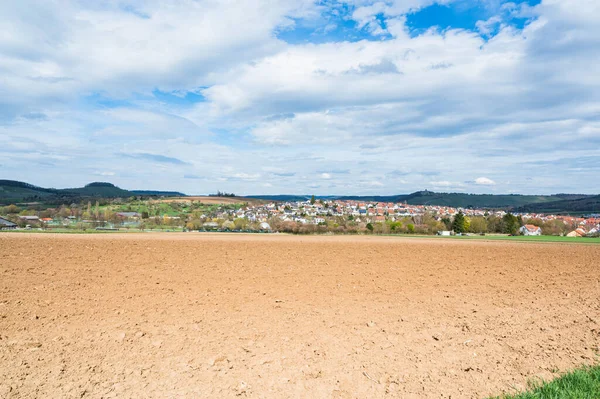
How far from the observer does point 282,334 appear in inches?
436

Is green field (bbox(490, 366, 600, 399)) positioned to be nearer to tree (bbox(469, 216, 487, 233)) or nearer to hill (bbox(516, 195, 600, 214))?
tree (bbox(469, 216, 487, 233))

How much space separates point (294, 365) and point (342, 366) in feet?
3.33

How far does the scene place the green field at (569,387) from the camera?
6488mm

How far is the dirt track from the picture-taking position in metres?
7.85

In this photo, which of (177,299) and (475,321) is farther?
(177,299)

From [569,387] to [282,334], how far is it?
6.49 metres

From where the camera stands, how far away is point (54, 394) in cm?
727

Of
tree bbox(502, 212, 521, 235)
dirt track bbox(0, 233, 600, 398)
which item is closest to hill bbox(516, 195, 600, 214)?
tree bbox(502, 212, 521, 235)

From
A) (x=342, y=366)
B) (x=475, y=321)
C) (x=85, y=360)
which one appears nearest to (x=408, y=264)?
(x=475, y=321)

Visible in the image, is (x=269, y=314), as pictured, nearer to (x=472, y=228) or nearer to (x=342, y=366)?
(x=342, y=366)

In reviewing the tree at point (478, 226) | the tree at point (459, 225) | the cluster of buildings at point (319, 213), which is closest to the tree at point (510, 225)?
the tree at point (478, 226)

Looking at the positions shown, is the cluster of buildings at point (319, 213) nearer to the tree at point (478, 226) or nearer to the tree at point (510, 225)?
the tree at point (478, 226)

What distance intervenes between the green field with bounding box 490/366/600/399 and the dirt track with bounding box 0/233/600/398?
526mm

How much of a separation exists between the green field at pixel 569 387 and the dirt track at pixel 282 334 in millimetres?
526
